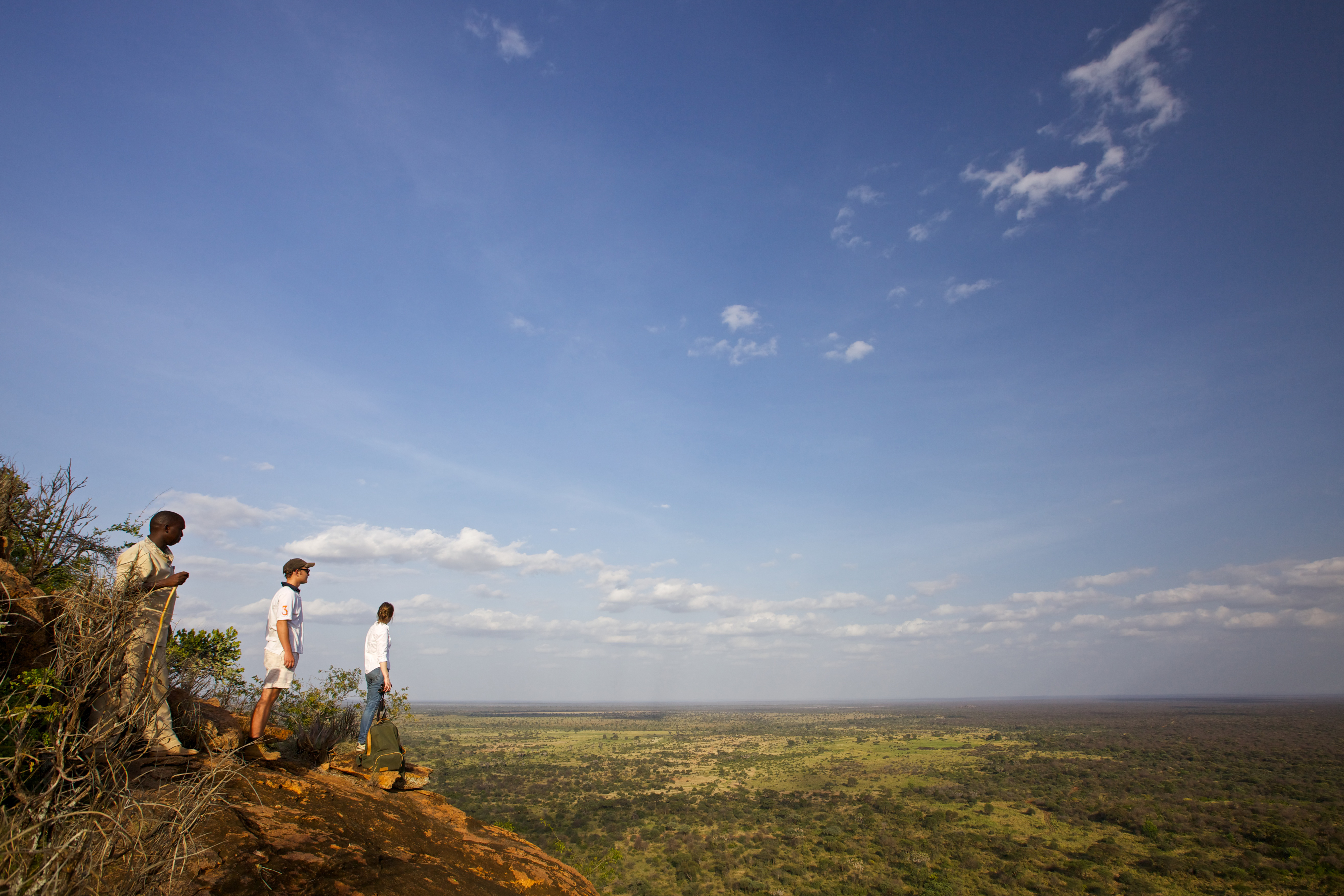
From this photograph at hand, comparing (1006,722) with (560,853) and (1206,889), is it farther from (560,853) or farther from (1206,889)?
(560,853)

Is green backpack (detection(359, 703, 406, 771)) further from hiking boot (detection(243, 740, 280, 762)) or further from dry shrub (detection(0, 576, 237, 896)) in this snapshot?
dry shrub (detection(0, 576, 237, 896))

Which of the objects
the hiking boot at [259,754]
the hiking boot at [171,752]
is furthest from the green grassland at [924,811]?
the hiking boot at [171,752]

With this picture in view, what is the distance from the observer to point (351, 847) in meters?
5.61

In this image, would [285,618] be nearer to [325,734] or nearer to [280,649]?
[280,649]

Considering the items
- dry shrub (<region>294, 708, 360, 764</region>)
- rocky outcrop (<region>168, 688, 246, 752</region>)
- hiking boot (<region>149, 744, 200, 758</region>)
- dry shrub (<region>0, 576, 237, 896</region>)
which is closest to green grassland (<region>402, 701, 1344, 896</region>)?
dry shrub (<region>294, 708, 360, 764</region>)

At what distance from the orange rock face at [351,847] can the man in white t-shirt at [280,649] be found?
1.25 feet

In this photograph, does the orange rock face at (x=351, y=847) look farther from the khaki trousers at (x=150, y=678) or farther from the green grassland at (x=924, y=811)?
the green grassland at (x=924, y=811)

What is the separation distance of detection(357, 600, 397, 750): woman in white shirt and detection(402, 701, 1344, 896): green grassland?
111 inches

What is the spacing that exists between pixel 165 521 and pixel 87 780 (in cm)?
259

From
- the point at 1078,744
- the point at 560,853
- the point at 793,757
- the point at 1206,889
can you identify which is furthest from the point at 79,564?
the point at 1078,744

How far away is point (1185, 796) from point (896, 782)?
1987 cm

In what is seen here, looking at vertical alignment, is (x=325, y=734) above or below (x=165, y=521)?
below

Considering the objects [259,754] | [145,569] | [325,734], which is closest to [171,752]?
[145,569]

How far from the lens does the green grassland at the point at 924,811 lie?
1109 inches
